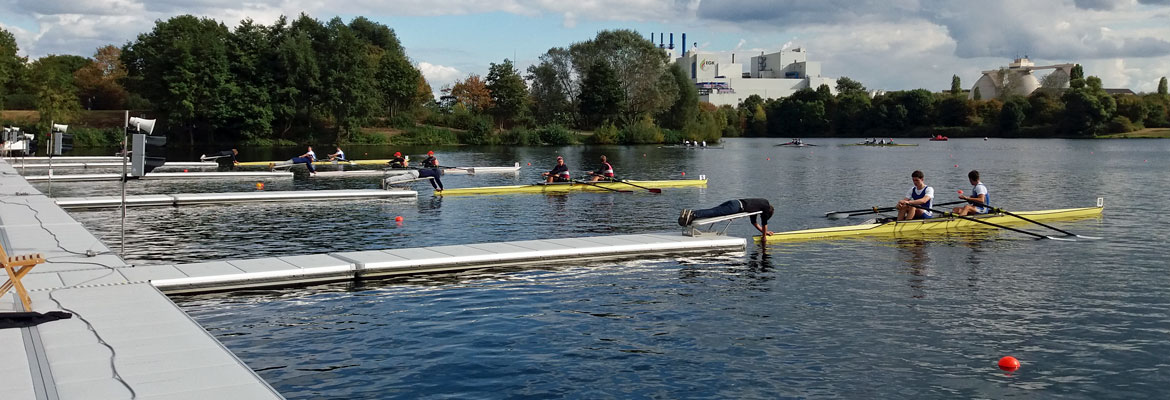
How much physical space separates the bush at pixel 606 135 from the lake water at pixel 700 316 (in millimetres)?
78330

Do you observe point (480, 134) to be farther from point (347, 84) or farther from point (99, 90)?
point (99, 90)

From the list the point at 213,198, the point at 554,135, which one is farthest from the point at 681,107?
the point at 213,198

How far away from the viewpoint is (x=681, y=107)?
112 metres

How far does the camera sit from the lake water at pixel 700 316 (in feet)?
35.0

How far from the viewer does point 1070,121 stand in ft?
454

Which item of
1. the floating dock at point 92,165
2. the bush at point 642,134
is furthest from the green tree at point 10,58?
the bush at point 642,134

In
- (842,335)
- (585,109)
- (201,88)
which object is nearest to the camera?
(842,335)

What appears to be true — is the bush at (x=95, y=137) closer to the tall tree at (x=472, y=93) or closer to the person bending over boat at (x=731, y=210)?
the tall tree at (x=472, y=93)

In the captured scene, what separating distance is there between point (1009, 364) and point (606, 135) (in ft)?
309

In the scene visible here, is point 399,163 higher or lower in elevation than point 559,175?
higher

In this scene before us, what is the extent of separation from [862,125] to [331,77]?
105141mm

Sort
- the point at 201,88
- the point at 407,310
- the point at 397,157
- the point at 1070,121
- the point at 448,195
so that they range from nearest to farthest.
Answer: the point at 407,310
the point at 448,195
the point at 397,157
the point at 201,88
the point at 1070,121

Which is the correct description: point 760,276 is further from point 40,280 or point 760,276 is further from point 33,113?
point 33,113

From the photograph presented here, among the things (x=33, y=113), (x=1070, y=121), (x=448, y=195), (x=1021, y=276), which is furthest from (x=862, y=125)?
(x=1021, y=276)
